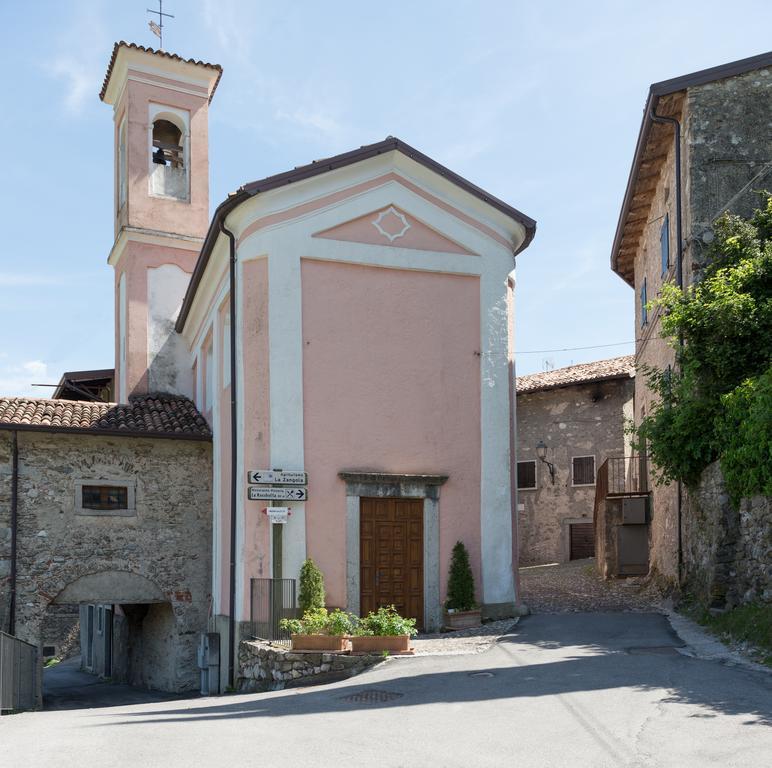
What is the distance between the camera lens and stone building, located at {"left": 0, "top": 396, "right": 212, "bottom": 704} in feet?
51.5

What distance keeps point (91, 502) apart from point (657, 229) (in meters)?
11.7

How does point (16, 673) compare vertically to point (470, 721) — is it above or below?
below

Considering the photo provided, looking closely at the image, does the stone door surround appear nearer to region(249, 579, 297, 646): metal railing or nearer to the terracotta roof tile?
region(249, 579, 297, 646): metal railing

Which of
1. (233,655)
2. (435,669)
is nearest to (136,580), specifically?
(233,655)

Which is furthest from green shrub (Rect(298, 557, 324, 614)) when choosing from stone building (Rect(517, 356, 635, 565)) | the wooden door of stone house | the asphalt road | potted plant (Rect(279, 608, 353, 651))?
stone building (Rect(517, 356, 635, 565))

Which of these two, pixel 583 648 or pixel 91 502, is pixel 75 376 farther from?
pixel 583 648

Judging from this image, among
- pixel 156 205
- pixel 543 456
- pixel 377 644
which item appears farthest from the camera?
pixel 543 456

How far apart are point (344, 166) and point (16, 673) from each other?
896 cm

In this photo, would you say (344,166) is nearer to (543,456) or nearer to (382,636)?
(382,636)

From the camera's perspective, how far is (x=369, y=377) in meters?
15.4

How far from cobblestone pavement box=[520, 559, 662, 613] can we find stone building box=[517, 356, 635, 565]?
3811 millimetres

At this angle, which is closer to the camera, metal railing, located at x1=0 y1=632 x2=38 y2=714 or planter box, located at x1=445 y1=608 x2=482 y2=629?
metal railing, located at x1=0 y1=632 x2=38 y2=714

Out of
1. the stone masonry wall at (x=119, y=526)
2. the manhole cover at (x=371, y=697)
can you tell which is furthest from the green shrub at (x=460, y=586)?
the manhole cover at (x=371, y=697)

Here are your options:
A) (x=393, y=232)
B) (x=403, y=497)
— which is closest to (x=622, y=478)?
(x=403, y=497)
